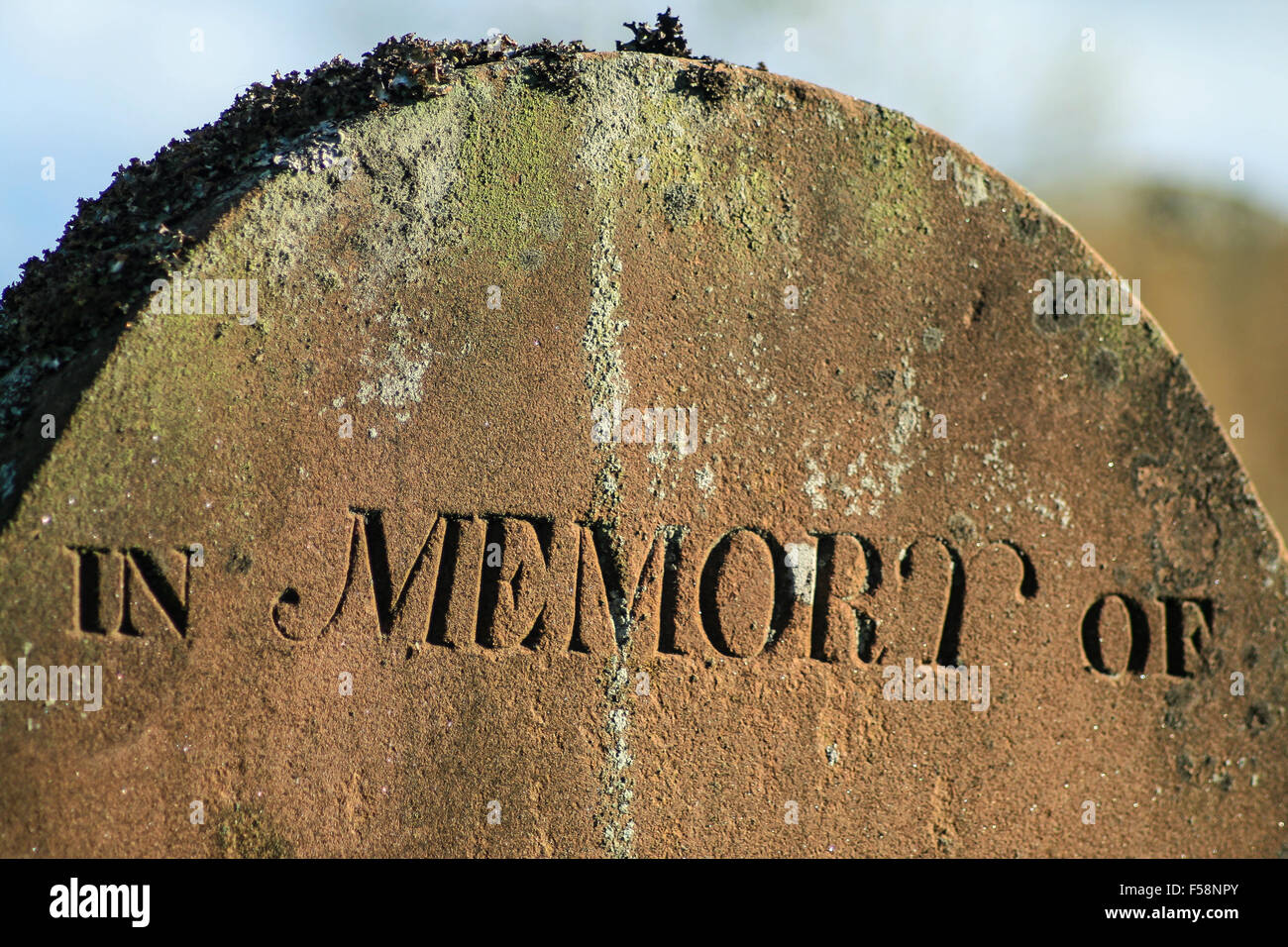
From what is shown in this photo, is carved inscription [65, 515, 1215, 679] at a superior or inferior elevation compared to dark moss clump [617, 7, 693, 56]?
inferior

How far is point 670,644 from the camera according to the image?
2289 mm

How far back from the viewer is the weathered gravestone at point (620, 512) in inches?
87.7

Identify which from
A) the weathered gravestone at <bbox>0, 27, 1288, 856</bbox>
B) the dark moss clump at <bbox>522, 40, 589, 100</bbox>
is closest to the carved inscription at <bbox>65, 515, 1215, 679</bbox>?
the weathered gravestone at <bbox>0, 27, 1288, 856</bbox>

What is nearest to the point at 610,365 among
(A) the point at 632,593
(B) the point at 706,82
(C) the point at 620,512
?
(C) the point at 620,512

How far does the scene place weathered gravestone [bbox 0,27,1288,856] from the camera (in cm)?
223

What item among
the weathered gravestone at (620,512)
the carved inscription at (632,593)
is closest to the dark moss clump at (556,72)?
the weathered gravestone at (620,512)

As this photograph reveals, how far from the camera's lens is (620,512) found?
2291 mm

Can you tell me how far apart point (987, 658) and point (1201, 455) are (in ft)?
2.66

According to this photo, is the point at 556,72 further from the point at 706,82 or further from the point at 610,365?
the point at 610,365

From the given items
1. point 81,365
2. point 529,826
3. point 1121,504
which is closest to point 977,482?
point 1121,504

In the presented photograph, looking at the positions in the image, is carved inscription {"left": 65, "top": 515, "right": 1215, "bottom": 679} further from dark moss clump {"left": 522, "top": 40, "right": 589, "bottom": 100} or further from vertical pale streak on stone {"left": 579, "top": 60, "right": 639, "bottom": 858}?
dark moss clump {"left": 522, "top": 40, "right": 589, "bottom": 100}

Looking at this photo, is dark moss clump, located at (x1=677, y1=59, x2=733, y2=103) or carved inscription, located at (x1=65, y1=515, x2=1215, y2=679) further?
dark moss clump, located at (x1=677, y1=59, x2=733, y2=103)

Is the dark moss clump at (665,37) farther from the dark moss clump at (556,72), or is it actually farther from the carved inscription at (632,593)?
the carved inscription at (632,593)

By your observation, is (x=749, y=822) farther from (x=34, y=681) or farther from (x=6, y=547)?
(x=6, y=547)
